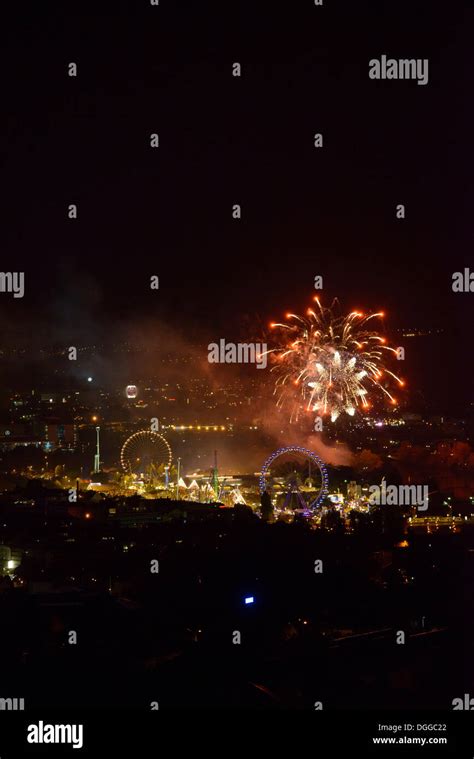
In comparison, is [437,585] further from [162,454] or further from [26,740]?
[162,454]

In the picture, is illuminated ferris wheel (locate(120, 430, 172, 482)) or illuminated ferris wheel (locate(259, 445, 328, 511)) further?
illuminated ferris wheel (locate(120, 430, 172, 482))

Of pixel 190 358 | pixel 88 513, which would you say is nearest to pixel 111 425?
pixel 190 358

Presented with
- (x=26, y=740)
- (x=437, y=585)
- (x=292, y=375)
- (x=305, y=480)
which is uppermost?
(x=292, y=375)

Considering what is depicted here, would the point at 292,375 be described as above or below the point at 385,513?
above

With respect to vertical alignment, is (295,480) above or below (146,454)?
below

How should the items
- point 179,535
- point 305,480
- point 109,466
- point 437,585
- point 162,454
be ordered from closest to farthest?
point 437,585
point 179,535
point 305,480
point 162,454
point 109,466
